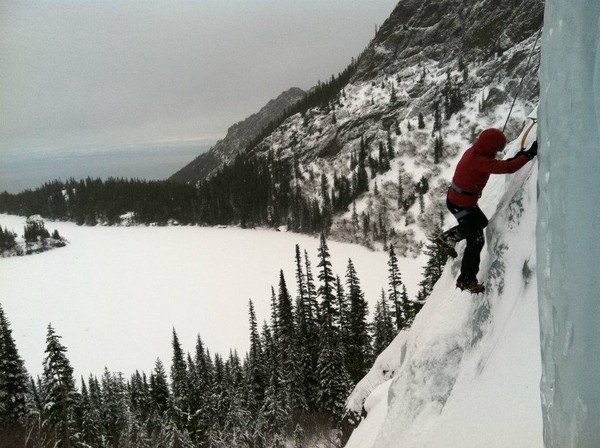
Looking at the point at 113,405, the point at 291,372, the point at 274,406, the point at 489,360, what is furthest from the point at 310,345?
the point at 489,360

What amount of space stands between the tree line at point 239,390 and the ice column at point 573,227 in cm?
2332

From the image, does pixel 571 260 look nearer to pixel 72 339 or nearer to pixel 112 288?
pixel 72 339

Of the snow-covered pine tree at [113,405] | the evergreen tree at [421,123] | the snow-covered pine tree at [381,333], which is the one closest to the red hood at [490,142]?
the snow-covered pine tree at [381,333]

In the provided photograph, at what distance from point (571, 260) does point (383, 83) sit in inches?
6756

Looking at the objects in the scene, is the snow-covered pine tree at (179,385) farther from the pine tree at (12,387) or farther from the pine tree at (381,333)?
the pine tree at (381,333)

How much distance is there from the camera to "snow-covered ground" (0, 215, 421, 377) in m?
75.2

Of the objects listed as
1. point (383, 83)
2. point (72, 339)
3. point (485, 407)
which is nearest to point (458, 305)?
point (485, 407)

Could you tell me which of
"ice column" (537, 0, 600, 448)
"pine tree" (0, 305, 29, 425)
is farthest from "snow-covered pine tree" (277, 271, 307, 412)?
"ice column" (537, 0, 600, 448)

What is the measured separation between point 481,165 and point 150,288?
11247 centimetres

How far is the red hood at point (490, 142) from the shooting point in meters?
5.07

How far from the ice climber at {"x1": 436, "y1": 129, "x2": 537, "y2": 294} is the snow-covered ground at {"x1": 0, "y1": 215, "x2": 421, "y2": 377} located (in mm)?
63957

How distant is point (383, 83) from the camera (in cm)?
16000

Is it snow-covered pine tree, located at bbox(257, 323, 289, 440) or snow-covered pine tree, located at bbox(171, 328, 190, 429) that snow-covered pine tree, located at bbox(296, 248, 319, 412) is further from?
snow-covered pine tree, located at bbox(171, 328, 190, 429)

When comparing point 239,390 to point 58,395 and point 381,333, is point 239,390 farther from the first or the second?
point 58,395
